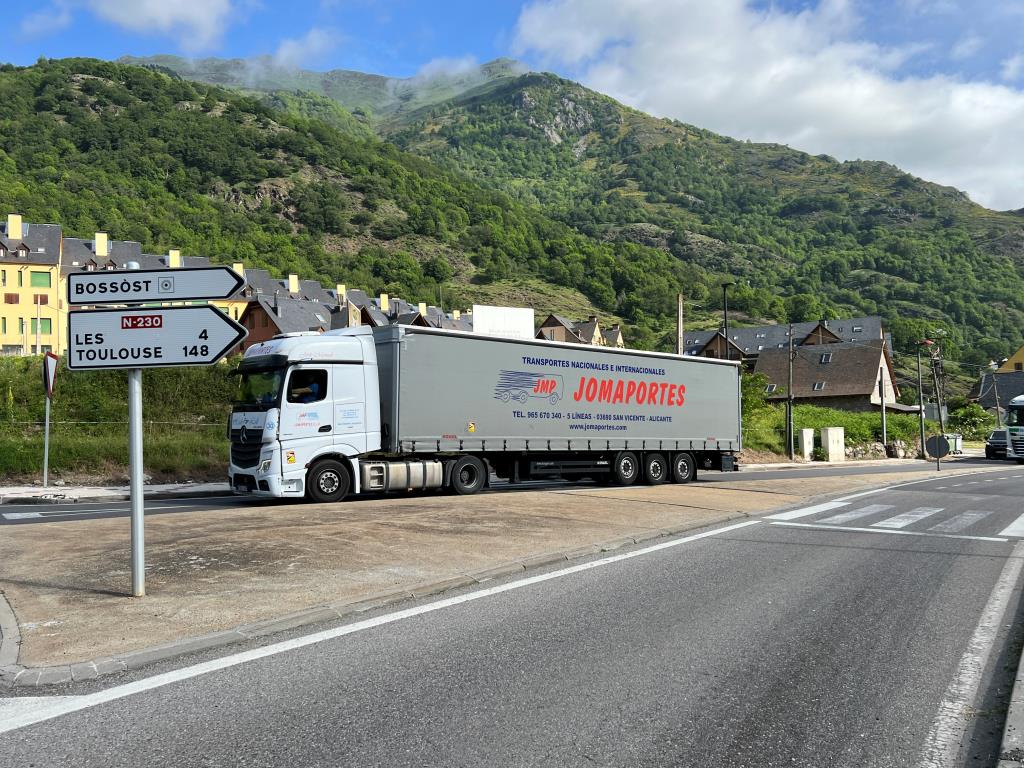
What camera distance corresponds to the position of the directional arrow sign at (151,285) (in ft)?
23.2

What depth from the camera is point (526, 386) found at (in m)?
20.7

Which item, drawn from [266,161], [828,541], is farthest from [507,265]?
[828,541]

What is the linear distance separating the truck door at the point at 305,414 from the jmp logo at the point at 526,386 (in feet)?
14.4

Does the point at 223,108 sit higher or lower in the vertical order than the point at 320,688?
higher

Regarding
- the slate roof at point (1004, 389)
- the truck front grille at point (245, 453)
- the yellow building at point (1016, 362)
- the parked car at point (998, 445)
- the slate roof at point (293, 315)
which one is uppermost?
the slate roof at point (293, 315)

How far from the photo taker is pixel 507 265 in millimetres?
178375

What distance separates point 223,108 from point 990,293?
184239mm

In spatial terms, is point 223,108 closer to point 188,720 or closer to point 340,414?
point 340,414

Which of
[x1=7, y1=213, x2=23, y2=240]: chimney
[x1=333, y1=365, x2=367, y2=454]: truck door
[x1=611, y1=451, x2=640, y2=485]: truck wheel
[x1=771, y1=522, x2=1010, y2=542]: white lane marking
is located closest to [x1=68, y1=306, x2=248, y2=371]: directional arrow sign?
[x1=771, y1=522, x2=1010, y2=542]: white lane marking

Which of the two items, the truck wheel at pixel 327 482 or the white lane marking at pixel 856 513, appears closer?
the white lane marking at pixel 856 513

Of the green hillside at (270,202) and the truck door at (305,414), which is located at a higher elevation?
the green hillside at (270,202)

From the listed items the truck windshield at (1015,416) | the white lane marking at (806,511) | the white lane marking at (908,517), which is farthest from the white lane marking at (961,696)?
Answer: the truck windshield at (1015,416)

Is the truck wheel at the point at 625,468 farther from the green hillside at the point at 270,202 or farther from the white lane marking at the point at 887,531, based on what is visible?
the green hillside at the point at 270,202

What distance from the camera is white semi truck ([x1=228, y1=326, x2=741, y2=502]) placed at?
17.4 metres
